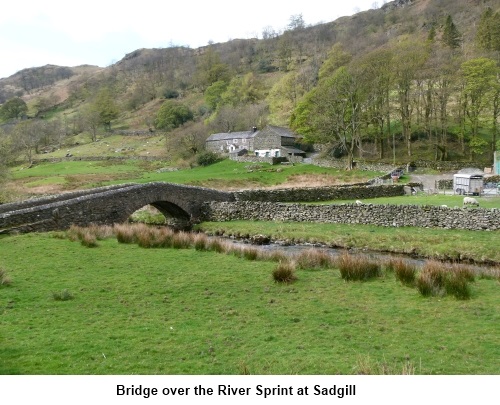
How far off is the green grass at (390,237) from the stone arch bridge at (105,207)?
3.42 metres

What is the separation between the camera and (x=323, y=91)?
176ft

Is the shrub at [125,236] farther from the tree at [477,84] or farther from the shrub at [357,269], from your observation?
the tree at [477,84]

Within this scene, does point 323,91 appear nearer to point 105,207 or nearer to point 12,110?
point 105,207

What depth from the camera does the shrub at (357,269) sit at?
11.9 m

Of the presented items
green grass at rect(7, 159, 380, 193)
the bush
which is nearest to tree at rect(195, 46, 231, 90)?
the bush

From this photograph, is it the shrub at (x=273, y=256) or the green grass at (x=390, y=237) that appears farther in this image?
the green grass at (x=390, y=237)

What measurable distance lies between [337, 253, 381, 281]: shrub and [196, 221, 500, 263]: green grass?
6.09 meters

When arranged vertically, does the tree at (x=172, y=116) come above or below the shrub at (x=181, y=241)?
above

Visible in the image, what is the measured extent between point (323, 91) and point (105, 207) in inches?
1518

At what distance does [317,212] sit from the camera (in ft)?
80.4

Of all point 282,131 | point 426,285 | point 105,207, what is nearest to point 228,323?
point 426,285

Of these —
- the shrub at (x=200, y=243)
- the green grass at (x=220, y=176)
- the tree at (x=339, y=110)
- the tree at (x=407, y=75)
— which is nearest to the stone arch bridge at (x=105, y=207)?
the shrub at (x=200, y=243)

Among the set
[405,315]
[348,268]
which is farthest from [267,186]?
[405,315]

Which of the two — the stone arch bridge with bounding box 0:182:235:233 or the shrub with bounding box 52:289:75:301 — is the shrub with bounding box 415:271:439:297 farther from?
the stone arch bridge with bounding box 0:182:235:233
